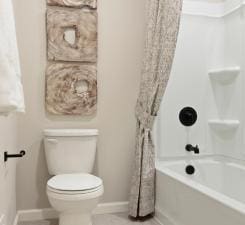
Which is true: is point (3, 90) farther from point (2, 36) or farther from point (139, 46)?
point (139, 46)

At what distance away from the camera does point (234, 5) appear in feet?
9.19

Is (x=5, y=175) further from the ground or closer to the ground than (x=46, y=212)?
further from the ground

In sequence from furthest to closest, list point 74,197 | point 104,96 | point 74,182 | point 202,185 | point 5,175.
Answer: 1. point 104,96
2. point 202,185
3. point 74,182
4. point 74,197
5. point 5,175

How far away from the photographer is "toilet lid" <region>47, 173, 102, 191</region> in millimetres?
2031

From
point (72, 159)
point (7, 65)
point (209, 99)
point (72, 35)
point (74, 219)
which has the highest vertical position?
point (72, 35)

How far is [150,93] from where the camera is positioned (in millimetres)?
2561

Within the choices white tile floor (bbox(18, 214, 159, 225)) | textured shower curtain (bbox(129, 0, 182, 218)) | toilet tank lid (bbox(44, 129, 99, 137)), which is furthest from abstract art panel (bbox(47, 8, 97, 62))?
white tile floor (bbox(18, 214, 159, 225))

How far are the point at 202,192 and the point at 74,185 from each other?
85cm

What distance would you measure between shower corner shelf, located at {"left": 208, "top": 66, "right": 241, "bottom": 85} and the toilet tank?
4.29 feet

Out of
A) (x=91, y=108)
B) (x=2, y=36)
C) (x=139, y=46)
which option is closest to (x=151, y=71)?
(x=139, y=46)

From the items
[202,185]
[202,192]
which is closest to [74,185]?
[202,192]

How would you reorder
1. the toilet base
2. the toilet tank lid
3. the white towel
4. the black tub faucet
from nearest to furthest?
the white towel, the toilet base, the toilet tank lid, the black tub faucet

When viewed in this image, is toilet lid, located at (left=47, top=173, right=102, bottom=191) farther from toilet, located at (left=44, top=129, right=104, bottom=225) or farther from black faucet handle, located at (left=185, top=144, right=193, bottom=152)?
black faucet handle, located at (left=185, top=144, right=193, bottom=152)

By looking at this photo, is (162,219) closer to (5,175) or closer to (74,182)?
(74,182)
